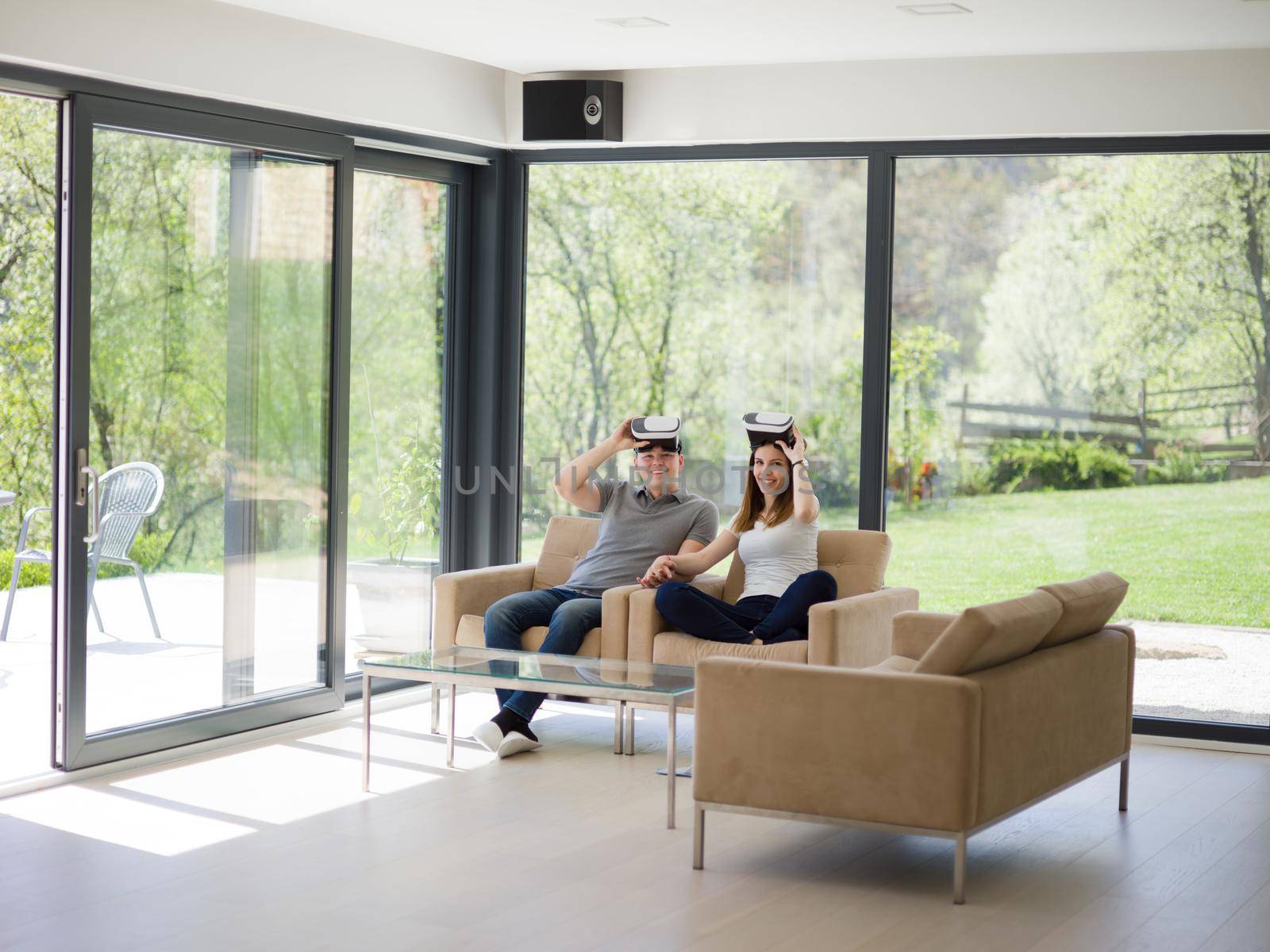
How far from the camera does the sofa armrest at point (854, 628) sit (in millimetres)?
5398

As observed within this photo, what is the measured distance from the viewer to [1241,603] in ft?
20.3

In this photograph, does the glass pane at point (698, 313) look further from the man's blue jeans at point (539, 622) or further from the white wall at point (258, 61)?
the man's blue jeans at point (539, 622)

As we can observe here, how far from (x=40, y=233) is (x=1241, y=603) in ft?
16.6

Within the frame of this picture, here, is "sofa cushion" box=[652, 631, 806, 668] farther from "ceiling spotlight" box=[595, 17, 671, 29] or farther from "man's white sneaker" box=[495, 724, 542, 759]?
"ceiling spotlight" box=[595, 17, 671, 29]

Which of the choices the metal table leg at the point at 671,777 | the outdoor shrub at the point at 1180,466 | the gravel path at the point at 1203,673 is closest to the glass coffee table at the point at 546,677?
the metal table leg at the point at 671,777

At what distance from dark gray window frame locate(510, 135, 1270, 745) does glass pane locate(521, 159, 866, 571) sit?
0.07m

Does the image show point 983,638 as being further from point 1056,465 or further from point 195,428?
point 195,428

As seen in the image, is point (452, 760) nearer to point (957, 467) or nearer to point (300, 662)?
point (300, 662)

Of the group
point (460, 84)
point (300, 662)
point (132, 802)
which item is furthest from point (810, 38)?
point (132, 802)

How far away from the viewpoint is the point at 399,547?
707 cm

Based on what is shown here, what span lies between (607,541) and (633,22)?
2084 mm

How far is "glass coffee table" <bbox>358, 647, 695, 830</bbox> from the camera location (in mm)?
4953

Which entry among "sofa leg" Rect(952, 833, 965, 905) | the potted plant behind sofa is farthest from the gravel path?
the potted plant behind sofa

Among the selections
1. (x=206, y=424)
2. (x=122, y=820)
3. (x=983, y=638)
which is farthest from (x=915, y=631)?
(x=206, y=424)
